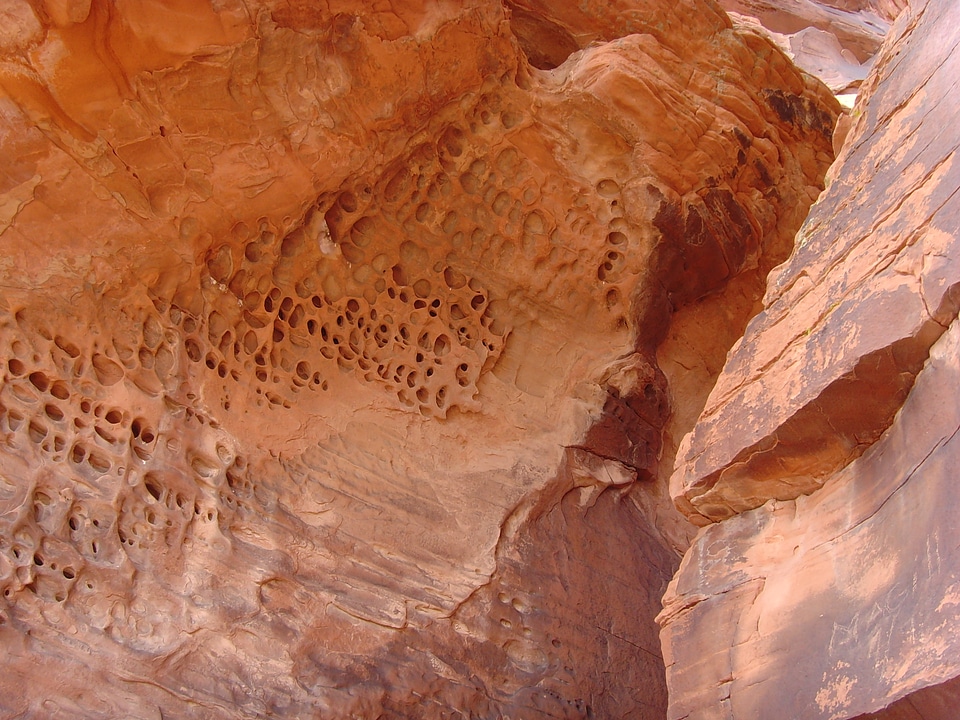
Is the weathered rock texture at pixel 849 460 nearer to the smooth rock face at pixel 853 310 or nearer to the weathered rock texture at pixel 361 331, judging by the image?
the smooth rock face at pixel 853 310

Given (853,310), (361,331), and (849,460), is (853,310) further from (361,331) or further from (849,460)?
(361,331)

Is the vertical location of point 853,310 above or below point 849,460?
above

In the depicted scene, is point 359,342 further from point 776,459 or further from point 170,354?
point 776,459

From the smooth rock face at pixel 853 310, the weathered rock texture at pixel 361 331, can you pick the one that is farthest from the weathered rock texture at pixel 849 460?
the weathered rock texture at pixel 361 331

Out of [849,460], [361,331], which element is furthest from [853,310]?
[361,331]

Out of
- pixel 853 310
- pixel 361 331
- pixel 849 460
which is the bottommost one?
pixel 361 331

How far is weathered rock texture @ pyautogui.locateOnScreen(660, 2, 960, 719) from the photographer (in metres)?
2.44

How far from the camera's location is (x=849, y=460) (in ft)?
9.70

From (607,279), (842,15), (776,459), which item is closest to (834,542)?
(776,459)

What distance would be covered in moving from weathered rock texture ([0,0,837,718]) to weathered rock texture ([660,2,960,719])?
5.90 feet

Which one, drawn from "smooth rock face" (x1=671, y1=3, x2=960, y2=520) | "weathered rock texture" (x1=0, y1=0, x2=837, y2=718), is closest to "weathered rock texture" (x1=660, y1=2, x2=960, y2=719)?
"smooth rock face" (x1=671, y1=3, x2=960, y2=520)

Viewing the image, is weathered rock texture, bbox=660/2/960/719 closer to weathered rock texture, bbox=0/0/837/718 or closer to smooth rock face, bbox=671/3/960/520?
smooth rock face, bbox=671/3/960/520

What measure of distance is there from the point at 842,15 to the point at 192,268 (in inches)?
390

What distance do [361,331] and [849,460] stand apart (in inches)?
122
